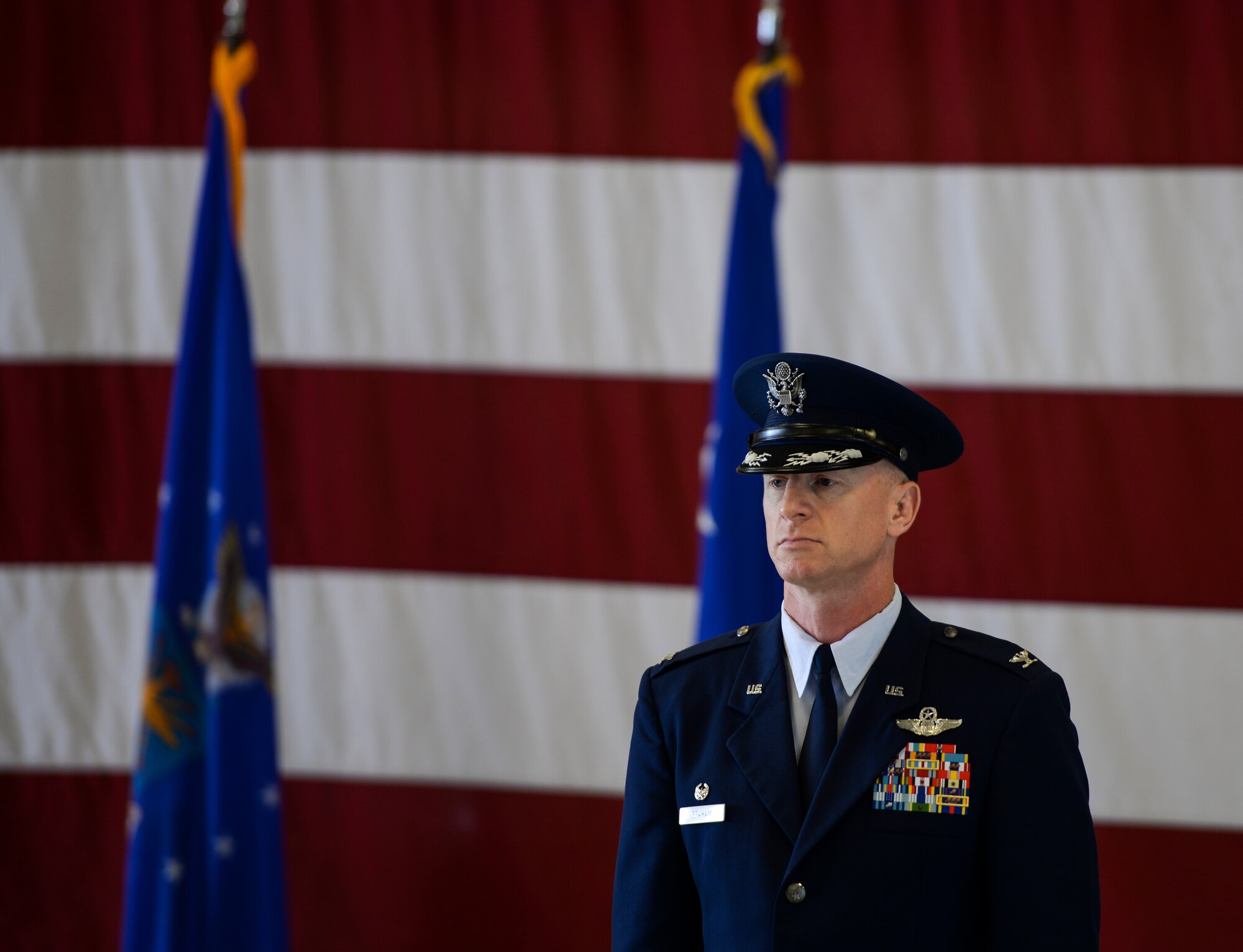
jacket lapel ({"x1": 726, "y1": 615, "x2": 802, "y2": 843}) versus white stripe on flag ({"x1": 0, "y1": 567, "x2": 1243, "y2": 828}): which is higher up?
jacket lapel ({"x1": 726, "y1": 615, "x2": 802, "y2": 843})

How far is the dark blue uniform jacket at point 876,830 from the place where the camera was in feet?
3.17

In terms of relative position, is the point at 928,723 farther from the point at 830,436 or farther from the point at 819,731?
the point at 830,436

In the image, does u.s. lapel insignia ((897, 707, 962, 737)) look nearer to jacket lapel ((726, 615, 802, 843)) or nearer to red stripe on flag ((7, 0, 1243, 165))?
jacket lapel ((726, 615, 802, 843))

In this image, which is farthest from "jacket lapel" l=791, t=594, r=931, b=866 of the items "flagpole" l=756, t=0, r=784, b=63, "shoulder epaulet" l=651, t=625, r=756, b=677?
"flagpole" l=756, t=0, r=784, b=63

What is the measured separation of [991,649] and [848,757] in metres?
0.18

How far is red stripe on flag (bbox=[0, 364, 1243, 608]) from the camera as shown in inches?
85.5

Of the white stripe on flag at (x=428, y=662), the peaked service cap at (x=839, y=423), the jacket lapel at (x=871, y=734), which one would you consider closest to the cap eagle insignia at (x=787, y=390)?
the peaked service cap at (x=839, y=423)

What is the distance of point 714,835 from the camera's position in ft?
3.47

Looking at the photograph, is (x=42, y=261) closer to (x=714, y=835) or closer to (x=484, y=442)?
(x=484, y=442)

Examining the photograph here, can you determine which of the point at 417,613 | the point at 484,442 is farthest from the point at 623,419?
the point at 417,613

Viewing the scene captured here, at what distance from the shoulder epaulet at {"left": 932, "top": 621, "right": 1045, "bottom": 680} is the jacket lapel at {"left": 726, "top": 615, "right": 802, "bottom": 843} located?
16 centimetres

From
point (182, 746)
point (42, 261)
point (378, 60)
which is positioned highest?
point (378, 60)

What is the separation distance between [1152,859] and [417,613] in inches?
56.7

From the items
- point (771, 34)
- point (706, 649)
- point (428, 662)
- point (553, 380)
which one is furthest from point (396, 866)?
point (771, 34)
